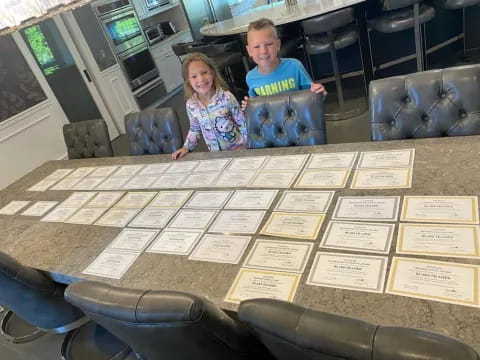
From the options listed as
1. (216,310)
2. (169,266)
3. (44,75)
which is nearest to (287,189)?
(169,266)

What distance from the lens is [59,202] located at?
1856 mm

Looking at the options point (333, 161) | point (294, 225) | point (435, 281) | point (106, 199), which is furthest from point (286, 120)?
point (435, 281)

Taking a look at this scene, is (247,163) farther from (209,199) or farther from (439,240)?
(439,240)

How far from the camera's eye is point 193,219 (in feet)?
4.35

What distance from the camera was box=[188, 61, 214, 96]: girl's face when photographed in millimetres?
1886

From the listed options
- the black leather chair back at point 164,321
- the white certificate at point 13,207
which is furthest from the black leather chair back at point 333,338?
the white certificate at point 13,207

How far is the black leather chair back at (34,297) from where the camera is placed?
1335mm

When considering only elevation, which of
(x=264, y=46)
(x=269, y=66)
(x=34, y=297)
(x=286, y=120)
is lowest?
(x=34, y=297)

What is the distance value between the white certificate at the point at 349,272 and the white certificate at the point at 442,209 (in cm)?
19

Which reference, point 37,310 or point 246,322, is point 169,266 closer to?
point 246,322

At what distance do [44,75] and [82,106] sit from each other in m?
0.58

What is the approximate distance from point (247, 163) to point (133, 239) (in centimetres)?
59

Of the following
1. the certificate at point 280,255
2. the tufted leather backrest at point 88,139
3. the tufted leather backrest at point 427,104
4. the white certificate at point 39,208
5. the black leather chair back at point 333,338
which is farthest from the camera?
the tufted leather backrest at point 88,139

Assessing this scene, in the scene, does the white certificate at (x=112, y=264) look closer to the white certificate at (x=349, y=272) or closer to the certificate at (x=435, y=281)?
the white certificate at (x=349, y=272)
